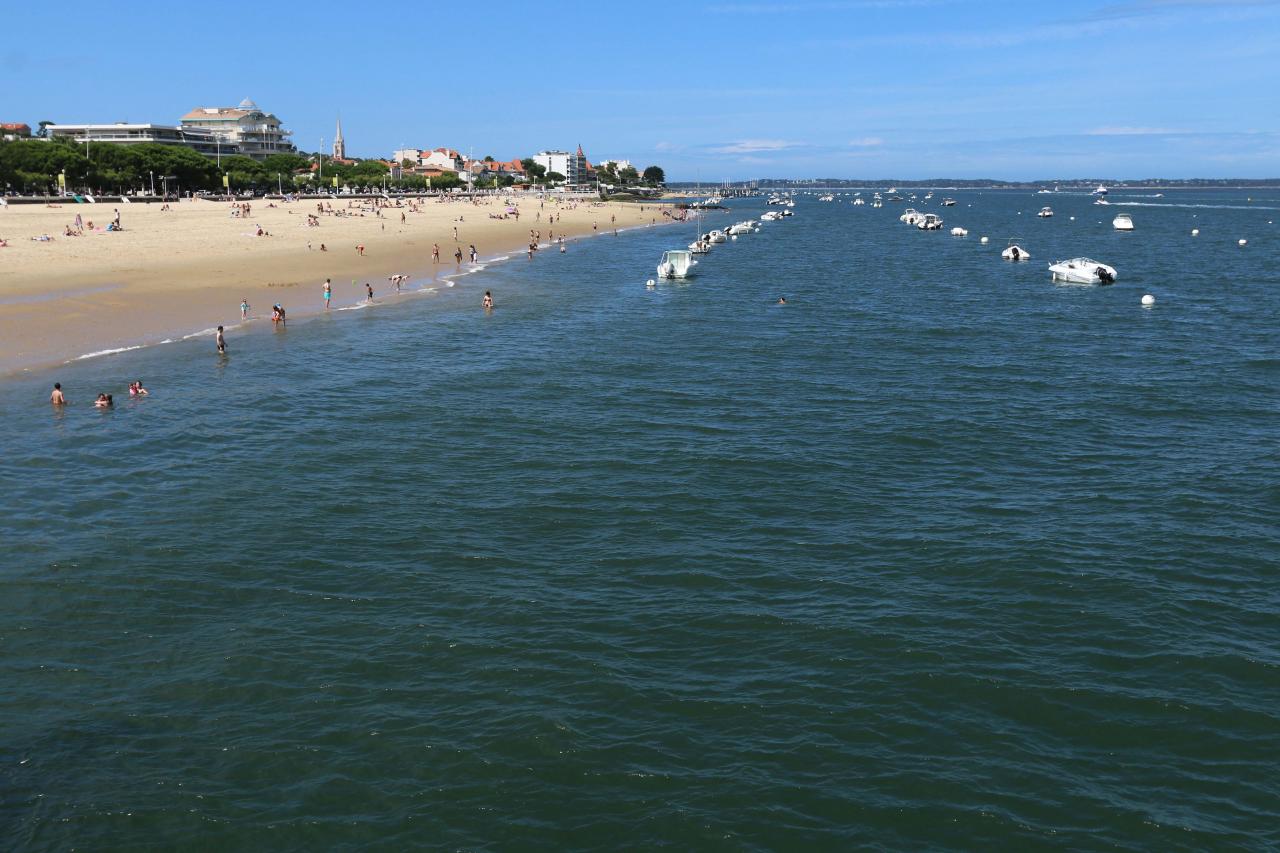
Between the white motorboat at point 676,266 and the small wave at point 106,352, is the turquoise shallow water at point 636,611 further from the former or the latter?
the white motorboat at point 676,266

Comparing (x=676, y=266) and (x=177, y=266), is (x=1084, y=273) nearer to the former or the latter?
(x=676, y=266)

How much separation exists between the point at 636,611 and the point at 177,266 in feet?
204

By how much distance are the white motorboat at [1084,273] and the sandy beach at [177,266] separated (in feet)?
174

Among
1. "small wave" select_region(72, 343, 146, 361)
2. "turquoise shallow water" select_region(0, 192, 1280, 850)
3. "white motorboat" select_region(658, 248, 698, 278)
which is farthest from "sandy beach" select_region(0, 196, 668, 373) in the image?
"white motorboat" select_region(658, 248, 698, 278)

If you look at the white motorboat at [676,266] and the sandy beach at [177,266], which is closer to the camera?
the sandy beach at [177,266]

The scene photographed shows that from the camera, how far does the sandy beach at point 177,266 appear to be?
162 feet

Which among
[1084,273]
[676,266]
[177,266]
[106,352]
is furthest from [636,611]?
[1084,273]

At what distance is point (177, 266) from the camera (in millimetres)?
69750

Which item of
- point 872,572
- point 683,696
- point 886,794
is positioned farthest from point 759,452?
point 886,794

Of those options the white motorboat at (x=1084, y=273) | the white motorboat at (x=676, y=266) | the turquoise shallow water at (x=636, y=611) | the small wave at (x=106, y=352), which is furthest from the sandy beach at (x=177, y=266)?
the white motorboat at (x=1084, y=273)

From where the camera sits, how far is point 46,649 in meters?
18.2

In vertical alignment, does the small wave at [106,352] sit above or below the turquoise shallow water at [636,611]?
above

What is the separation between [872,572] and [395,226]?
10825 centimetres

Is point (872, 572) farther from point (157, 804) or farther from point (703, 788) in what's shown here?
point (157, 804)
